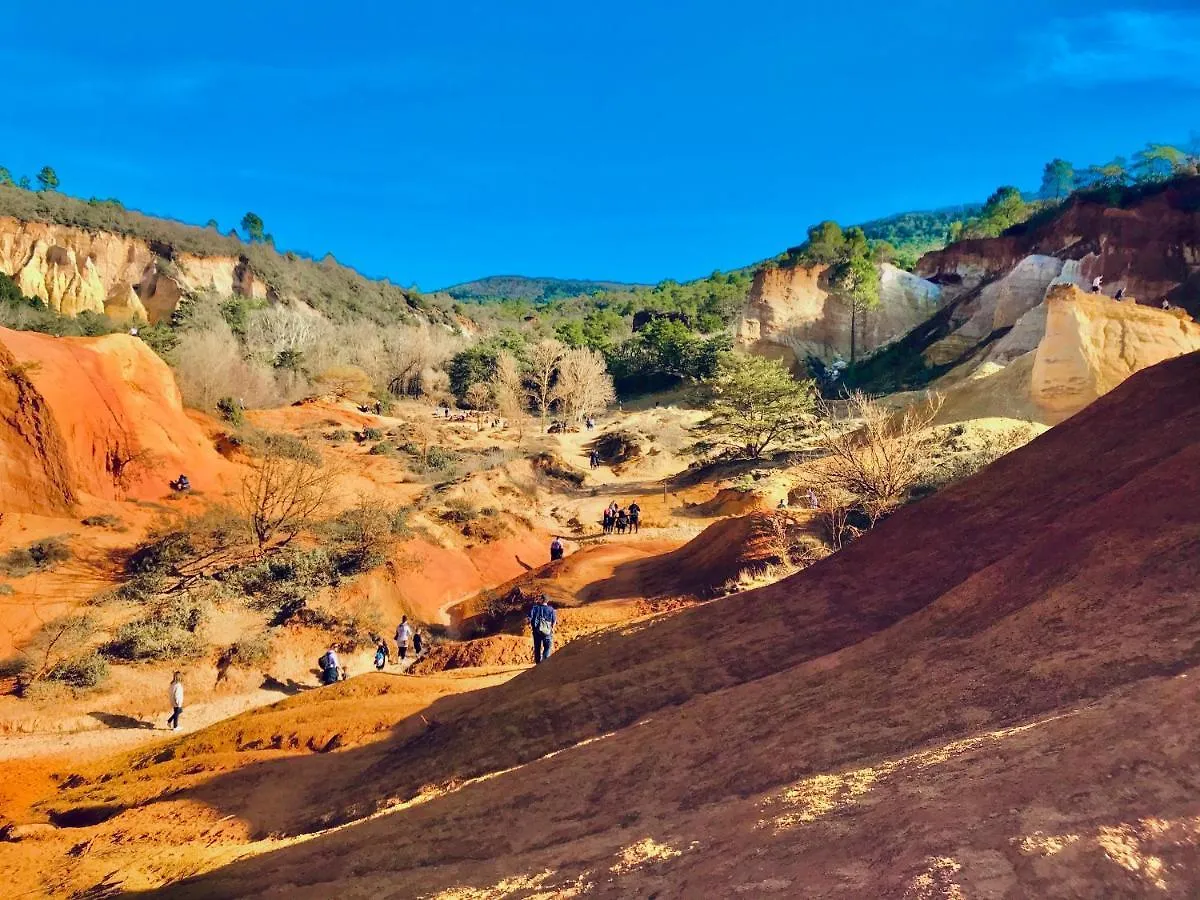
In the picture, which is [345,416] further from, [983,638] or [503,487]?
[983,638]

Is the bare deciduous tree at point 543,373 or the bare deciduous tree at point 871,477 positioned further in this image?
the bare deciduous tree at point 543,373

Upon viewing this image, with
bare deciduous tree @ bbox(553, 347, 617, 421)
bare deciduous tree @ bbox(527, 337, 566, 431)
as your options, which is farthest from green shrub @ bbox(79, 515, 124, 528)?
bare deciduous tree @ bbox(553, 347, 617, 421)

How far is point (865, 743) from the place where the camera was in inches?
194

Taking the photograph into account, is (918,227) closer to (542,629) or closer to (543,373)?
(543,373)

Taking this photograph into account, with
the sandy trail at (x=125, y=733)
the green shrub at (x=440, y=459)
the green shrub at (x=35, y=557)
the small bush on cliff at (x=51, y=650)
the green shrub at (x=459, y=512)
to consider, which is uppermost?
the green shrub at (x=440, y=459)

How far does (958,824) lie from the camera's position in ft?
11.0

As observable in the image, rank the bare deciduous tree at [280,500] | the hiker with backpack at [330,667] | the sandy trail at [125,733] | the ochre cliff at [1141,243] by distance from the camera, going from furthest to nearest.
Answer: the ochre cliff at [1141,243], the bare deciduous tree at [280,500], the hiker with backpack at [330,667], the sandy trail at [125,733]

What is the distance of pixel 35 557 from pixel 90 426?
5597 millimetres

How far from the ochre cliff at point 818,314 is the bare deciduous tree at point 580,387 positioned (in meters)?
14.1

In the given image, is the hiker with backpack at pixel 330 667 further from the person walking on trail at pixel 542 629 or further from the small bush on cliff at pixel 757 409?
the small bush on cliff at pixel 757 409

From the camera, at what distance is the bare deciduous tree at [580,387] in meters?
52.4

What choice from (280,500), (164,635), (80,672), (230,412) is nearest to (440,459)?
(230,412)

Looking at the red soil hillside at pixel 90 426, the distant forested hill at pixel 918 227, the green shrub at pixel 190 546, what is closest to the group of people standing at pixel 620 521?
the green shrub at pixel 190 546

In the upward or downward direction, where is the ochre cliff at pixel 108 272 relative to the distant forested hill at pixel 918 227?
downward
